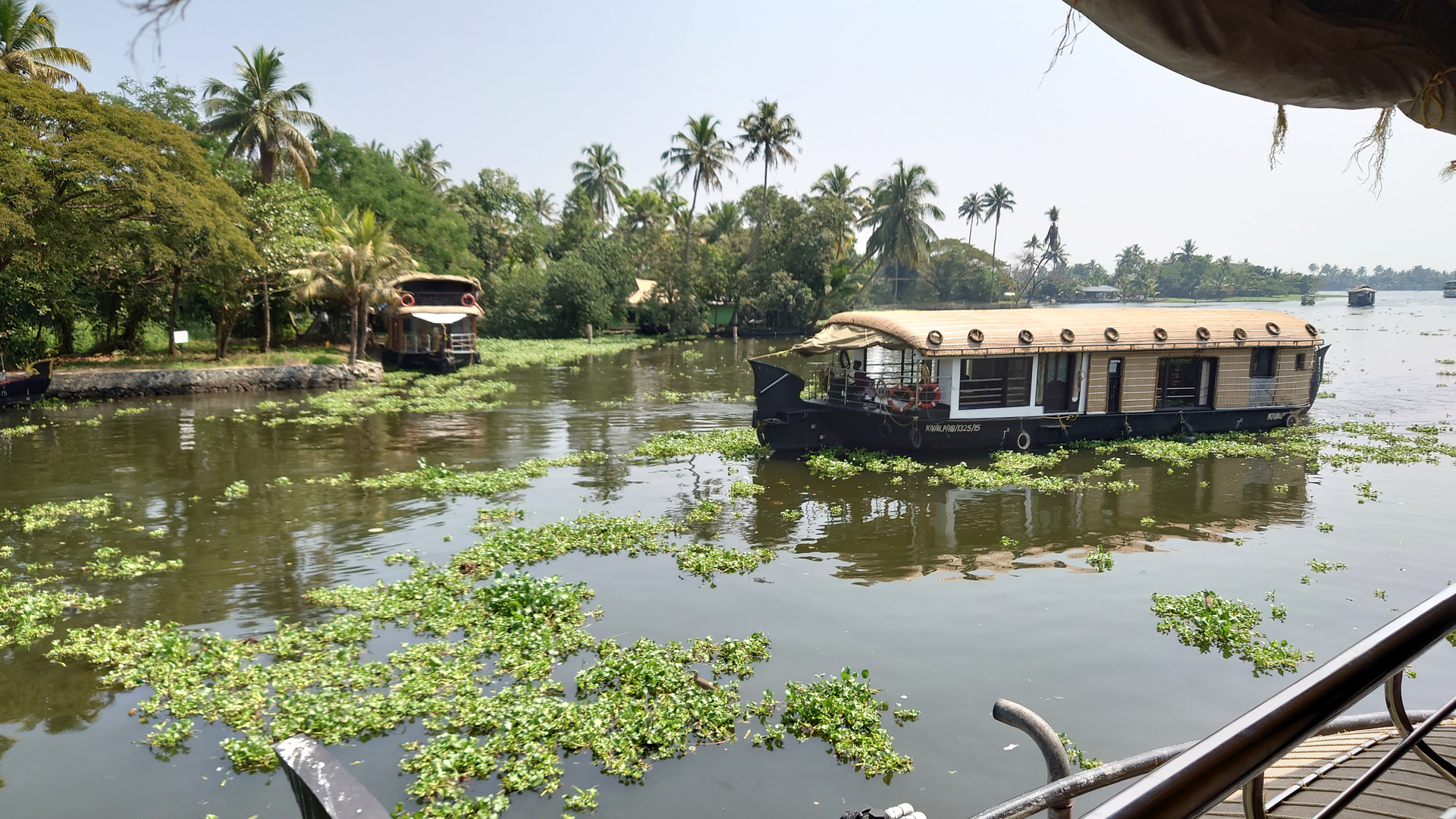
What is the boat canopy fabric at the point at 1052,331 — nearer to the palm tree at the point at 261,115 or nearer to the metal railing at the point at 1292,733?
the metal railing at the point at 1292,733

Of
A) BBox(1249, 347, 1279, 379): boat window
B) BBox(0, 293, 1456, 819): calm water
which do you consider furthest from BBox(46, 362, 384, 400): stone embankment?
BBox(1249, 347, 1279, 379): boat window

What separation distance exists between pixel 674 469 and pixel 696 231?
176 ft

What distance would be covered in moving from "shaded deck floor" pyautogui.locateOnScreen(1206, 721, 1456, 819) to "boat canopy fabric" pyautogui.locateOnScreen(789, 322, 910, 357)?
13894 mm

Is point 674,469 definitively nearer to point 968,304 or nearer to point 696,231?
point 696,231

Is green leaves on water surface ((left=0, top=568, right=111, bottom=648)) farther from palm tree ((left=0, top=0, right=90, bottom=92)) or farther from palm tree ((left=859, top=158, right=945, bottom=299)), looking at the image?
palm tree ((left=859, top=158, right=945, bottom=299))

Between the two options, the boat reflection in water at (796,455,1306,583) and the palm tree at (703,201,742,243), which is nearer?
the boat reflection in water at (796,455,1306,583)

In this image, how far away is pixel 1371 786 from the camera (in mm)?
3588

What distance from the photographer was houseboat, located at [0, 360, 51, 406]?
2359 cm

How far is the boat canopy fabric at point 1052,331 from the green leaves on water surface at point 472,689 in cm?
1013

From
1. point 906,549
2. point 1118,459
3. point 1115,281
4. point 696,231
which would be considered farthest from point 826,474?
point 1115,281

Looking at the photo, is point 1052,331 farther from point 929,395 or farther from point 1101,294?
point 1101,294

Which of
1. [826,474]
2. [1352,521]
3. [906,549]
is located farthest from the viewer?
[826,474]

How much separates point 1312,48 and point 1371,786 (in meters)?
3.07

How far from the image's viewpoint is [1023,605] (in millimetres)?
10125
